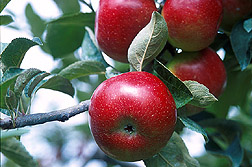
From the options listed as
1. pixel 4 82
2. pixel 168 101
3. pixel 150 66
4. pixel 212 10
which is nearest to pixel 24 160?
pixel 4 82

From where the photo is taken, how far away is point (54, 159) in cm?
230

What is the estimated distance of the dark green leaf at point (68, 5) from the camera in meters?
1.48

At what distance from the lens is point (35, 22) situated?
1681 mm

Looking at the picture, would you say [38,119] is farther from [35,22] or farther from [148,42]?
[35,22]

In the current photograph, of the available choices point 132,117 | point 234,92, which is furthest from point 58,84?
point 234,92

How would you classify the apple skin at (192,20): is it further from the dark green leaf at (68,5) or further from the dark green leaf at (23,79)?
the dark green leaf at (68,5)

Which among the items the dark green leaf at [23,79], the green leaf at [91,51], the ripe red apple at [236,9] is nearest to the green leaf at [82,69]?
the green leaf at [91,51]

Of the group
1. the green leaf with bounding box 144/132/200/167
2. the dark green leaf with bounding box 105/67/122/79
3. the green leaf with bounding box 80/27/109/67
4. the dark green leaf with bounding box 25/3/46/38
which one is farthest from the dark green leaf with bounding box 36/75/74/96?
the dark green leaf with bounding box 25/3/46/38

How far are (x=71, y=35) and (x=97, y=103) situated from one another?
2.22ft

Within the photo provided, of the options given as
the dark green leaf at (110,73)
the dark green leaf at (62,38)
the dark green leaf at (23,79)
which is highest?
the dark green leaf at (23,79)

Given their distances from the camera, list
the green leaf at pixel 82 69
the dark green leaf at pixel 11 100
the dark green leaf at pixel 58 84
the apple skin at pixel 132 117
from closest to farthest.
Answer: the apple skin at pixel 132 117 < the dark green leaf at pixel 11 100 < the dark green leaf at pixel 58 84 < the green leaf at pixel 82 69

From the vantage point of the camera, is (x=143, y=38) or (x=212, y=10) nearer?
(x=143, y=38)

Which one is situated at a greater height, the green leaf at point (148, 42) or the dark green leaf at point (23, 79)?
→ the green leaf at point (148, 42)

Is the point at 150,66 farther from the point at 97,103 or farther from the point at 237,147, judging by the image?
the point at 237,147
